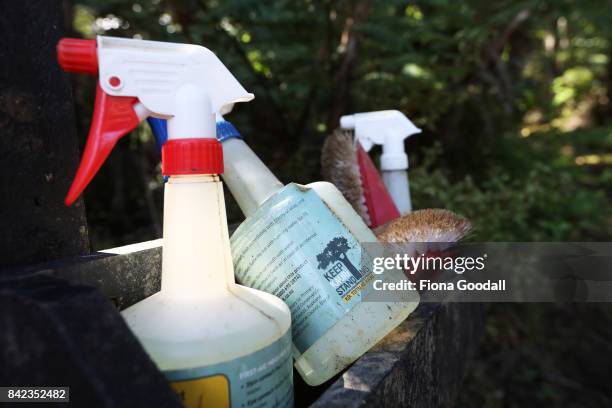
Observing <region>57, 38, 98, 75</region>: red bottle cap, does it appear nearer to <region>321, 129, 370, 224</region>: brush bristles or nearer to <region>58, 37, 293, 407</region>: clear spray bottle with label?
<region>58, 37, 293, 407</region>: clear spray bottle with label

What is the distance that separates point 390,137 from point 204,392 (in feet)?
1.70

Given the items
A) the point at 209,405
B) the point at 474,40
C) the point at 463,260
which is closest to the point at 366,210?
the point at 463,260

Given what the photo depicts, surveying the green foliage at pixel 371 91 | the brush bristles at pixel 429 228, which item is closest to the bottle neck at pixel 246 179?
the brush bristles at pixel 429 228

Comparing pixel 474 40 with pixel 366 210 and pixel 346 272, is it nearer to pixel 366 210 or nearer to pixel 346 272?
pixel 366 210

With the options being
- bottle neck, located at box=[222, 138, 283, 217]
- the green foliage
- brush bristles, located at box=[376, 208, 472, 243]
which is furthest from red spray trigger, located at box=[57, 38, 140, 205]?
the green foliage

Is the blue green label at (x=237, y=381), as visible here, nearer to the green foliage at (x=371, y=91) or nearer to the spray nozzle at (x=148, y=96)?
the spray nozzle at (x=148, y=96)

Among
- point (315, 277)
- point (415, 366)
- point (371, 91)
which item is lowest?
point (415, 366)

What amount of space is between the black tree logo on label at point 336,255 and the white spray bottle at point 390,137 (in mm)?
307

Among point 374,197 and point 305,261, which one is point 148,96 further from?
point 374,197

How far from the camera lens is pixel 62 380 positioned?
0.31 metres

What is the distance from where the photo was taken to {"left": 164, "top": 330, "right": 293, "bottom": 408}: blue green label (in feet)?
1.22

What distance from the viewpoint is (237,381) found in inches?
15.1

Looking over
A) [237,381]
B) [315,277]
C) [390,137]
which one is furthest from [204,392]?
[390,137]

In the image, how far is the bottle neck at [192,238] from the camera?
0.42 m
